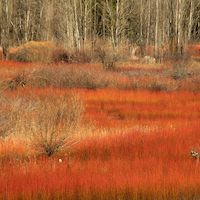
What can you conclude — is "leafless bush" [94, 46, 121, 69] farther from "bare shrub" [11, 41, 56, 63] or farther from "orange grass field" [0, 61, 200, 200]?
"orange grass field" [0, 61, 200, 200]

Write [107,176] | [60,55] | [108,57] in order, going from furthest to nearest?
[60,55], [108,57], [107,176]

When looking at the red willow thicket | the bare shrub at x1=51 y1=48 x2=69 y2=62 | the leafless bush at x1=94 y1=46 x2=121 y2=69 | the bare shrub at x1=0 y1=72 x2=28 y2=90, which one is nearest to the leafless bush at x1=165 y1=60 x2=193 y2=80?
the leafless bush at x1=94 y1=46 x2=121 y2=69

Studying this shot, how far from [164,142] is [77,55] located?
1491 cm

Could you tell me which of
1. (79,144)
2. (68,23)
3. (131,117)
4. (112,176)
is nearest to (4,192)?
(112,176)

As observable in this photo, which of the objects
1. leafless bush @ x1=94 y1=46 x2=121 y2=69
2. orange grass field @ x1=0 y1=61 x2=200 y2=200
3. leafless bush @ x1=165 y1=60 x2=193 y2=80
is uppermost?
leafless bush @ x1=94 y1=46 x2=121 y2=69

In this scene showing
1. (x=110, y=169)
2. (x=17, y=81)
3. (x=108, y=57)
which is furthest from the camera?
(x=108, y=57)

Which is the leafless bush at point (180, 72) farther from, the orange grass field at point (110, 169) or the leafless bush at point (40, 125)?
the orange grass field at point (110, 169)

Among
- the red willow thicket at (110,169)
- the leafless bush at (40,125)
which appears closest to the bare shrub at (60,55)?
the leafless bush at (40,125)

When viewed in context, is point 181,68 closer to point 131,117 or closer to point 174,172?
point 131,117

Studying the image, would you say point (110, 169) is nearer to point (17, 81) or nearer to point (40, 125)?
point (40, 125)

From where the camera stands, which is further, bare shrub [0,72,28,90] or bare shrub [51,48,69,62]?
bare shrub [51,48,69,62]

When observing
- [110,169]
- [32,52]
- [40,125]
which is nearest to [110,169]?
[110,169]

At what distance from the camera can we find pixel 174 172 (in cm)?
441

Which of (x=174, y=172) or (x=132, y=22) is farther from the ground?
(x=132, y=22)
